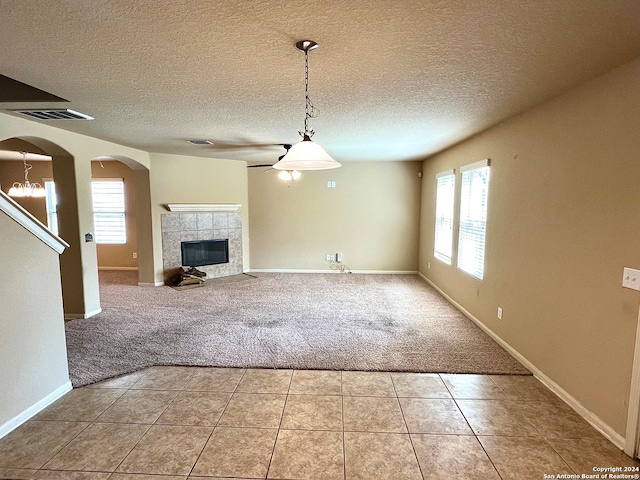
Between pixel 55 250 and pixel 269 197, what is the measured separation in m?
4.59

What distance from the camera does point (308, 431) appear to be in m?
2.16

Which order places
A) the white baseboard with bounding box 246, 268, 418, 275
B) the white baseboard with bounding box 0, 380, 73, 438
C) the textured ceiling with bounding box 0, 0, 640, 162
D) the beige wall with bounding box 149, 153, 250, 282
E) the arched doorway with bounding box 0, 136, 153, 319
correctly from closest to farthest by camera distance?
the textured ceiling with bounding box 0, 0, 640, 162, the white baseboard with bounding box 0, 380, 73, 438, the arched doorway with bounding box 0, 136, 153, 319, the beige wall with bounding box 149, 153, 250, 282, the white baseboard with bounding box 246, 268, 418, 275

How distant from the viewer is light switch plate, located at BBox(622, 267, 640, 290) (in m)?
1.92

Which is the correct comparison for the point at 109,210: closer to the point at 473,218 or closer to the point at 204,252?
the point at 204,252

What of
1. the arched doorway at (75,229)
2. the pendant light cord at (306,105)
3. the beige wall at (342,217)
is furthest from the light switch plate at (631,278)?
the arched doorway at (75,229)

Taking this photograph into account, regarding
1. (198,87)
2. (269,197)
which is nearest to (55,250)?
(198,87)

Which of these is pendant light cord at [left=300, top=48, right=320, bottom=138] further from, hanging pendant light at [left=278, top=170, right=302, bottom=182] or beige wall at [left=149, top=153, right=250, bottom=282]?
beige wall at [left=149, top=153, right=250, bottom=282]

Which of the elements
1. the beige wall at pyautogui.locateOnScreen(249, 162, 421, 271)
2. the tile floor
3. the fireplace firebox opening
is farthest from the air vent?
the beige wall at pyautogui.locateOnScreen(249, 162, 421, 271)

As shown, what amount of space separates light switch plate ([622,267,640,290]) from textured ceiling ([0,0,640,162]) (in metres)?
1.23

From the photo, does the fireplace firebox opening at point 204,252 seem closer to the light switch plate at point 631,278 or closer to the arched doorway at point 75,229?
the arched doorway at point 75,229

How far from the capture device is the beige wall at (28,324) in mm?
2160

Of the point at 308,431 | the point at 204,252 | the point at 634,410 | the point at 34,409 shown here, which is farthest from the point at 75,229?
the point at 634,410

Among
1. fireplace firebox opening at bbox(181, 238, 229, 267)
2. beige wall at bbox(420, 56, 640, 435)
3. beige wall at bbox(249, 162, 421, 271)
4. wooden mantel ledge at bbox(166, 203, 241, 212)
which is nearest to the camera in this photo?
beige wall at bbox(420, 56, 640, 435)

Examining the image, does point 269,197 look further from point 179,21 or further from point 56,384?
point 179,21
